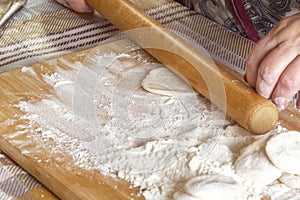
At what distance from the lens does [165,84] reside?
4.38ft

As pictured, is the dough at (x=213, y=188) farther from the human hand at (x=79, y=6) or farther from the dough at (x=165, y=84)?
the human hand at (x=79, y=6)

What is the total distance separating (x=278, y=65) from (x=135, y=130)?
0.30 meters

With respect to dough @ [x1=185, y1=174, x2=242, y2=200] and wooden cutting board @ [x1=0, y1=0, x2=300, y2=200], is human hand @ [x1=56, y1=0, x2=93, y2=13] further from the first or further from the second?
dough @ [x1=185, y1=174, x2=242, y2=200]

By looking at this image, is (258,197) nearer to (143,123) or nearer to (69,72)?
(143,123)

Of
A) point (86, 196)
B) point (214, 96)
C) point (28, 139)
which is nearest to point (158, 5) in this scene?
point (214, 96)

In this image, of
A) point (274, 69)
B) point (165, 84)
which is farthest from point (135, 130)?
point (274, 69)

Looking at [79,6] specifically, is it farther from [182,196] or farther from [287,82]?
[182,196]

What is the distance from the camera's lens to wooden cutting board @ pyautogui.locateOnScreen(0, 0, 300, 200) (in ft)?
3.43

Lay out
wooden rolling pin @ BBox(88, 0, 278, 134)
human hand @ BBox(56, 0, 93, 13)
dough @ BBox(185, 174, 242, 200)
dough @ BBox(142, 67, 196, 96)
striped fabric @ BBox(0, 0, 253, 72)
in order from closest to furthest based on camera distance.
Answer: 1. dough @ BBox(185, 174, 242, 200)
2. wooden rolling pin @ BBox(88, 0, 278, 134)
3. dough @ BBox(142, 67, 196, 96)
4. striped fabric @ BBox(0, 0, 253, 72)
5. human hand @ BBox(56, 0, 93, 13)

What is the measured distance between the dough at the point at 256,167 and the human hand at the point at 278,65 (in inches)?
5.9

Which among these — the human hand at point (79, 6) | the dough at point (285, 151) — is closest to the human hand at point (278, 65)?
the dough at point (285, 151)

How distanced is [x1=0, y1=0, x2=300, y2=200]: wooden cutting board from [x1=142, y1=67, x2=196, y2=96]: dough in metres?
0.09

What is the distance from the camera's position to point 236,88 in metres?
1.20

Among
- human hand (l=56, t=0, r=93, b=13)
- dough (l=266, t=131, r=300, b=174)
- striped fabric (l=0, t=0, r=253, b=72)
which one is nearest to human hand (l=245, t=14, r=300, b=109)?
dough (l=266, t=131, r=300, b=174)
